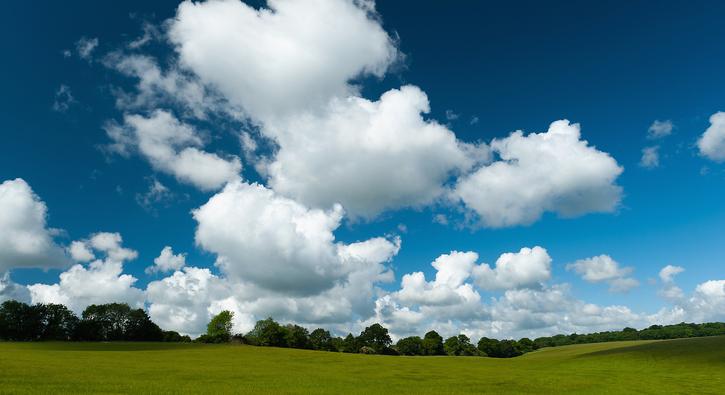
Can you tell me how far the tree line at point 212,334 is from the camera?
136125 millimetres

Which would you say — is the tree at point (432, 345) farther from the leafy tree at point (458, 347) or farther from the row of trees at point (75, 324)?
the row of trees at point (75, 324)

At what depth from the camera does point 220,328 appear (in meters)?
174

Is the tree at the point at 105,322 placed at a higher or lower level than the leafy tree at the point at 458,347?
higher

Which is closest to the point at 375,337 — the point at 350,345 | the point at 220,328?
the point at 350,345

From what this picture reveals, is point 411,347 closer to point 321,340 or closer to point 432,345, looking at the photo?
point 432,345

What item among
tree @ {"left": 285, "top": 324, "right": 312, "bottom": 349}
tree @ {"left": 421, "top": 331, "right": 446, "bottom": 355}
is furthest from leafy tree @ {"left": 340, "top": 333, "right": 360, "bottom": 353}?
tree @ {"left": 421, "top": 331, "right": 446, "bottom": 355}

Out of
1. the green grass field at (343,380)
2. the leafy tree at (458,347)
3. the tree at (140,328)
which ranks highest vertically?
the tree at (140,328)

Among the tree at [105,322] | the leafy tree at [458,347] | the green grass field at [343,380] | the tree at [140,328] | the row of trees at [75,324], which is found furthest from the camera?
the leafy tree at [458,347]

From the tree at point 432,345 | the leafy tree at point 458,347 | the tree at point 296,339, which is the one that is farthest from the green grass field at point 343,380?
the leafy tree at point 458,347

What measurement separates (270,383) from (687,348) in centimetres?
8168

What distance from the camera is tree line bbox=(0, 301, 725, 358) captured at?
136 metres

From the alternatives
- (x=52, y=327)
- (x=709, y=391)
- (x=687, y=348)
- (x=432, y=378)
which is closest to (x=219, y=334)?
(x=52, y=327)

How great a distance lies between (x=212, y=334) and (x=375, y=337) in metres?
65.2

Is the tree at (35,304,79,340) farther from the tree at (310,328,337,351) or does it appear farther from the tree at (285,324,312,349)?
the tree at (310,328,337,351)
